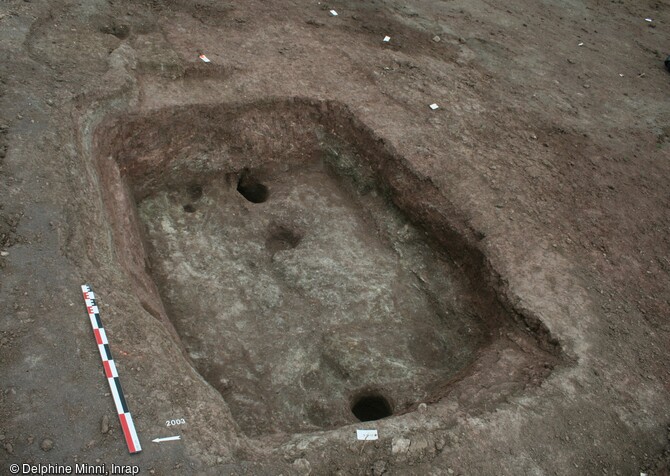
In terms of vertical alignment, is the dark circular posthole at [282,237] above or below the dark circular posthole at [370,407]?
above

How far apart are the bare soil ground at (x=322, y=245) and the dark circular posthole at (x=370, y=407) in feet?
0.12

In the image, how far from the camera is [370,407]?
5.34 meters

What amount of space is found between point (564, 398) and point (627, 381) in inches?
27.3

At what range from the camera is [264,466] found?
3498 mm

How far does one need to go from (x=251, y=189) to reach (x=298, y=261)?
5.33 ft

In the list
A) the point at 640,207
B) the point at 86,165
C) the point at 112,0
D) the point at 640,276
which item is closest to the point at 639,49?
the point at 640,207

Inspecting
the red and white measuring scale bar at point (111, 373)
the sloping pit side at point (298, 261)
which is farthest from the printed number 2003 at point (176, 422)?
the sloping pit side at point (298, 261)

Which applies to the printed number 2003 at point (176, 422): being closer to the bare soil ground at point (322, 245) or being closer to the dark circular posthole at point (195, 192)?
the bare soil ground at point (322, 245)

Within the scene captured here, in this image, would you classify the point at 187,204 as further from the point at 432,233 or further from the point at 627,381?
the point at 627,381

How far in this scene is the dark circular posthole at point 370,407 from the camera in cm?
527

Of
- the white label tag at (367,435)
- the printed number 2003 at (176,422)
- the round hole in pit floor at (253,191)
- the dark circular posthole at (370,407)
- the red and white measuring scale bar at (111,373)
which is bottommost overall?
the dark circular posthole at (370,407)

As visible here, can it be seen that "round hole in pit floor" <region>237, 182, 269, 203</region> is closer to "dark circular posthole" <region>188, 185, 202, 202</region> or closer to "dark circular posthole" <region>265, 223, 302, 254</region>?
"dark circular posthole" <region>188, 185, 202, 202</region>

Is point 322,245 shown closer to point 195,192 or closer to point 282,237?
point 282,237

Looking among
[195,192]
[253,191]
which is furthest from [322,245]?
[195,192]
